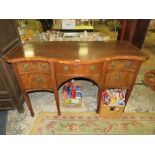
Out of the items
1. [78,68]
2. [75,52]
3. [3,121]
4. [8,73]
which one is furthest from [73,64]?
[3,121]

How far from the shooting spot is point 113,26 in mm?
6523

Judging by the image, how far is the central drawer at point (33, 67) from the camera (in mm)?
1542

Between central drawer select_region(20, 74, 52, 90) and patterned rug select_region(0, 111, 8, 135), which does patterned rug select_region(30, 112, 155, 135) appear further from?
central drawer select_region(20, 74, 52, 90)

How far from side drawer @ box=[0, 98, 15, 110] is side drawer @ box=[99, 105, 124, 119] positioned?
4.38ft

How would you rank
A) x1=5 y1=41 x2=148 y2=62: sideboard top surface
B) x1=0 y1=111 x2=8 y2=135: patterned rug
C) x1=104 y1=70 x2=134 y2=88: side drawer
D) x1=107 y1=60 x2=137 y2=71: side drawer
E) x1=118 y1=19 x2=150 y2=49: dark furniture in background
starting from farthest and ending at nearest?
x1=118 y1=19 x2=150 y2=49: dark furniture in background < x1=0 y1=111 x2=8 y2=135: patterned rug < x1=104 y1=70 x2=134 y2=88: side drawer < x1=107 y1=60 x2=137 y2=71: side drawer < x1=5 y1=41 x2=148 y2=62: sideboard top surface

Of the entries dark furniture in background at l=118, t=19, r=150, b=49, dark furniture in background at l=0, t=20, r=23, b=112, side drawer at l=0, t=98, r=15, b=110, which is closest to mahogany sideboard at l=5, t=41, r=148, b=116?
dark furniture in background at l=0, t=20, r=23, b=112

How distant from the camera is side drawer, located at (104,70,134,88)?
67.9 inches

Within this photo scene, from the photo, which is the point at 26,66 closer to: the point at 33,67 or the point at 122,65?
the point at 33,67

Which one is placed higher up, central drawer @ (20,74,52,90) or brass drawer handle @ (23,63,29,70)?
brass drawer handle @ (23,63,29,70)

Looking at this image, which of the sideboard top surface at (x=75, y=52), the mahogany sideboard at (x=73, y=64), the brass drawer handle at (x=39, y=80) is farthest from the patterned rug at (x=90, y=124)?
the sideboard top surface at (x=75, y=52)

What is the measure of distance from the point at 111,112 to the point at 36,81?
1.15 m

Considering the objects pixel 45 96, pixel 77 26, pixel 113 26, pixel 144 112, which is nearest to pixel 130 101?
pixel 144 112

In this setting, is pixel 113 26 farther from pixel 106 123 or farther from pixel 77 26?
pixel 106 123
